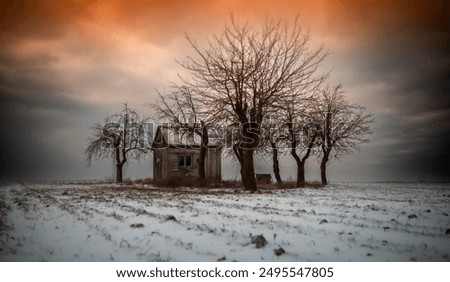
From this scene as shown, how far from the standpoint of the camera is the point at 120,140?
2977cm

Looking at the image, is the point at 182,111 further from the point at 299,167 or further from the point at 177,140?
the point at 299,167

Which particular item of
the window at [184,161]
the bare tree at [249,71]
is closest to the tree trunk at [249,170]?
the bare tree at [249,71]

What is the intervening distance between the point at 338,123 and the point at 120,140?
20.2m

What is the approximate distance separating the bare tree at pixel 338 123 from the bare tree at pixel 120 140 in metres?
16.3

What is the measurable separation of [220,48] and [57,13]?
571 cm

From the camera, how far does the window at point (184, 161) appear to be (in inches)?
992

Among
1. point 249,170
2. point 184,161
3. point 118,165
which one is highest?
point 184,161

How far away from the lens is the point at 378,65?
9297 millimetres

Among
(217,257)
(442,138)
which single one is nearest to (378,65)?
(442,138)

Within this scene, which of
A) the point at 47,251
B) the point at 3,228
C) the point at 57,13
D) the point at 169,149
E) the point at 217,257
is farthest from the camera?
the point at 169,149

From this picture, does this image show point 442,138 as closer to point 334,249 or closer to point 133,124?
point 334,249
